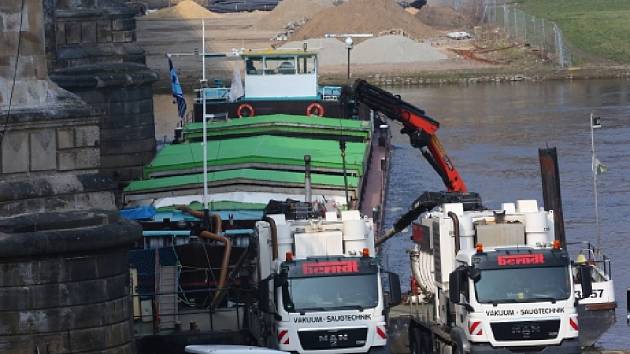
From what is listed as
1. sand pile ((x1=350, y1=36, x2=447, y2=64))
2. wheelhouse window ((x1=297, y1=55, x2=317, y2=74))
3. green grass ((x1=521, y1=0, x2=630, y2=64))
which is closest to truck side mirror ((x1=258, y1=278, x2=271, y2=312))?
wheelhouse window ((x1=297, y1=55, x2=317, y2=74))

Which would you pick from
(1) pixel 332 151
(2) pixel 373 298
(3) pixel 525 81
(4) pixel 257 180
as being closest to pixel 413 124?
(4) pixel 257 180

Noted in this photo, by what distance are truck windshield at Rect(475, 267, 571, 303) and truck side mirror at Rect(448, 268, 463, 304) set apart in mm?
308

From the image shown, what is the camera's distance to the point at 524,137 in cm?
7956

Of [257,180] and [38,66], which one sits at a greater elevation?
[38,66]

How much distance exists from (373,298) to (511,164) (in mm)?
42093

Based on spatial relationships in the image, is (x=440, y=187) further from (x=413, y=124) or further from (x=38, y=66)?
(x=38, y=66)

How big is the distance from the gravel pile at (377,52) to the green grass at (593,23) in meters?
10.1

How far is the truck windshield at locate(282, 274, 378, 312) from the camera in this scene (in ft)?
95.3

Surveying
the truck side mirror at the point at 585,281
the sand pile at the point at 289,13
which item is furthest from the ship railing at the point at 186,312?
the sand pile at the point at 289,13

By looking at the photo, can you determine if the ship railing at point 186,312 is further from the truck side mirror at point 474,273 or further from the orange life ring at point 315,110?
the orange life ring at point 315,110

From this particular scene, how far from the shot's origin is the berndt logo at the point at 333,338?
28953mm

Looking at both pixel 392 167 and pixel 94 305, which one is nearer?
pixel 94 305

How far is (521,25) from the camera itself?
130500 mm

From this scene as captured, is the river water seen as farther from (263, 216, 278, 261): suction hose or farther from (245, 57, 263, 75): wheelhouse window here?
(263, 216, 278, 261): suction hose
